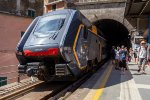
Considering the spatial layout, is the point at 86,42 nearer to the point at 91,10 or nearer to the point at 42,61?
the point at 42,61

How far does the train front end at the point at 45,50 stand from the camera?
948cm

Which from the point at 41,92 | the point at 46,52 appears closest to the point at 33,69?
the point at 46,52

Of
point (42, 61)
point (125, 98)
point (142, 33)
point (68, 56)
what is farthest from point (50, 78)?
point (142, 33)

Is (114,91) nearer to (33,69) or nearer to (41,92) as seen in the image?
(41,92)

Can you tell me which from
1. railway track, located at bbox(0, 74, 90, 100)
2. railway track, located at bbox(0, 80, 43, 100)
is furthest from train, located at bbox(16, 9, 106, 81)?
railway track, located at bbox(0, 80, 43, 100)

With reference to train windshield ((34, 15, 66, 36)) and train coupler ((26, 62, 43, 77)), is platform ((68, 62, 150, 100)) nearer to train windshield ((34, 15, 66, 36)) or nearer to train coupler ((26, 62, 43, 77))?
train coupler ((26, 62, 43, 77))

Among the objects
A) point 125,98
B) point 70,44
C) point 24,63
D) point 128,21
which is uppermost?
point 128,21

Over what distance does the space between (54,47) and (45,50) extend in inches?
14.5

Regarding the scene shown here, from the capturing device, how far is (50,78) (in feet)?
35.0

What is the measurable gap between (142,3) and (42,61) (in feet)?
41.8

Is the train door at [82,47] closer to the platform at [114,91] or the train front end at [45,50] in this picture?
the train front end at [45,50]

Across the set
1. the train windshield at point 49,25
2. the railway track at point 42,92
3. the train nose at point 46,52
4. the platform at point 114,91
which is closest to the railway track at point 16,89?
the railway track at point 42,92

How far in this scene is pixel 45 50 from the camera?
9.52 metres

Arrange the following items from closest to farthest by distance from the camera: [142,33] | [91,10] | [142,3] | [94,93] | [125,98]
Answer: [125,98]
[94,93]
[142,3]
[142,33]
[91,10]
